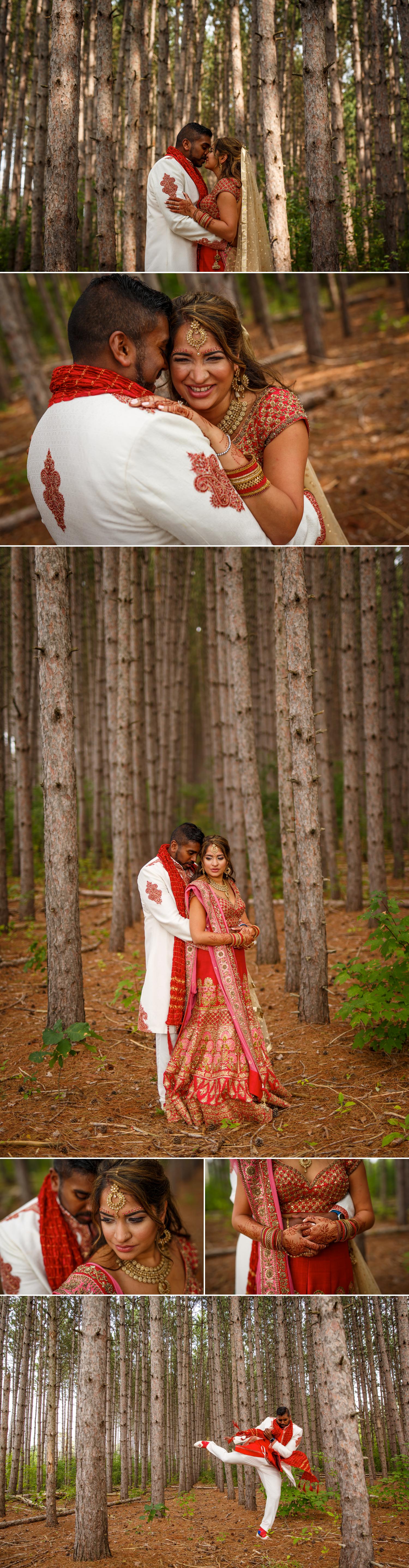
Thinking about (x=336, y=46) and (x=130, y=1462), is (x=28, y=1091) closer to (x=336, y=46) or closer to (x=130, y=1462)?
(x=130, y=1462)

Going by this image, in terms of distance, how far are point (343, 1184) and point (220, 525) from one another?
1.81m

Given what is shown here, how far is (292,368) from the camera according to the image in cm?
235

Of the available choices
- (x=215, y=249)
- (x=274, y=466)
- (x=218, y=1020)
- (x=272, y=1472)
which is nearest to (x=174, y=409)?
(x=274, y=466)

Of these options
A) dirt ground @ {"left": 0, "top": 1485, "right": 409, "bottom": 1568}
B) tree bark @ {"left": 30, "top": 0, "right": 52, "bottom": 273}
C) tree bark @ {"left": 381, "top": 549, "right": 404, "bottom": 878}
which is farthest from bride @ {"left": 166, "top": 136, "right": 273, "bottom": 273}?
tree bark @ {"left": 381, "top": 549, "right": 404, "bottom": 878}

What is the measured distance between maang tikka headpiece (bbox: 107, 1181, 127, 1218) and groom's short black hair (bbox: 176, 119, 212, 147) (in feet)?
9.57

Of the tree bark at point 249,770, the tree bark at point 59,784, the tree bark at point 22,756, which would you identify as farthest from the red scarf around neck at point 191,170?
the tree bark at point 22,756

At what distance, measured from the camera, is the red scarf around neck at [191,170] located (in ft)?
7.98

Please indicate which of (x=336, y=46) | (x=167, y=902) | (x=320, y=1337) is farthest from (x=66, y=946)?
(x=336, y=46)

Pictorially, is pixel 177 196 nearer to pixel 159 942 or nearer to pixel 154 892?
pixel 154 892

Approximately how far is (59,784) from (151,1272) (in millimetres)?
1843

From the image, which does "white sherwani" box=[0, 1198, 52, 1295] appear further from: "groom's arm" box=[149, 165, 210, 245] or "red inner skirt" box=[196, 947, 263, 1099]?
"groom's arm" box=[149, 165, 210, 245]

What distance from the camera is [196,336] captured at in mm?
1637

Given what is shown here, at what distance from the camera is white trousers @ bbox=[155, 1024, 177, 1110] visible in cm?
304

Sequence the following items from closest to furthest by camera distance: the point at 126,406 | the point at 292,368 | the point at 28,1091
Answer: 1. the point at 126,406
2. the point at 292,368
3. the point at 28,1091
